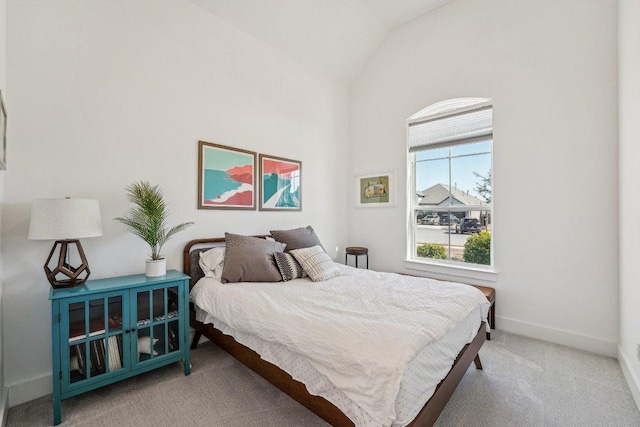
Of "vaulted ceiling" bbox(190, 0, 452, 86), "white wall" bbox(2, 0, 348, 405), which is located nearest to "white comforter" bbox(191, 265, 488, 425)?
"white wall" bbox(2, 0, 348, 405)

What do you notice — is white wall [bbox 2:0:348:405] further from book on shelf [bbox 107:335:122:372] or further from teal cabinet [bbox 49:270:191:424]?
book on shelf [bbox 107:335:122:372]

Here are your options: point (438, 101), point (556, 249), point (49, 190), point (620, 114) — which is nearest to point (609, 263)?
point (556, 249)

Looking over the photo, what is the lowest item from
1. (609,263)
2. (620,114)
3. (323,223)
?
(609,263)

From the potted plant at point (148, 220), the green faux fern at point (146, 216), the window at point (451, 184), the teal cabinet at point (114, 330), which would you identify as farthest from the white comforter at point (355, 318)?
the window at point (451, 184)

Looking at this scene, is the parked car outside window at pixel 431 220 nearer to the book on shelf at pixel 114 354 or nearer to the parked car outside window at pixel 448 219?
the parked car outside window at pixel 448 219

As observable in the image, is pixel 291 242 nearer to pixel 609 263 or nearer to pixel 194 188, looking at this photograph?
pixel 194 188

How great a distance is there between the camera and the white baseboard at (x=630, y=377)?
1814mm

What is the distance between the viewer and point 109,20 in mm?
2213

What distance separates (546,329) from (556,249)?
787 mm

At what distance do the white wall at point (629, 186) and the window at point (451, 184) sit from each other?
1.02m

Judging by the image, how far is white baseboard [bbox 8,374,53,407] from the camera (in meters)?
1.81

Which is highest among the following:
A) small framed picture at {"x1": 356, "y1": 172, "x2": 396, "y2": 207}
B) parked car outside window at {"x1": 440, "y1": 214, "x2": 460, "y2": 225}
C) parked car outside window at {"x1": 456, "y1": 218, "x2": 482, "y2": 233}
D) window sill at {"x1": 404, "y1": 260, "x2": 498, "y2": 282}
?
small framed picture at {"x1": 356, "y1": 172, "x2": 396, "y2": 207}

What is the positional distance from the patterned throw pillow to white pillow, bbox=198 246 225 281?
1.64 feet

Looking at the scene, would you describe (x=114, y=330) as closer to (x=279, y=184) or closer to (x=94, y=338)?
(x=94, y=338)
